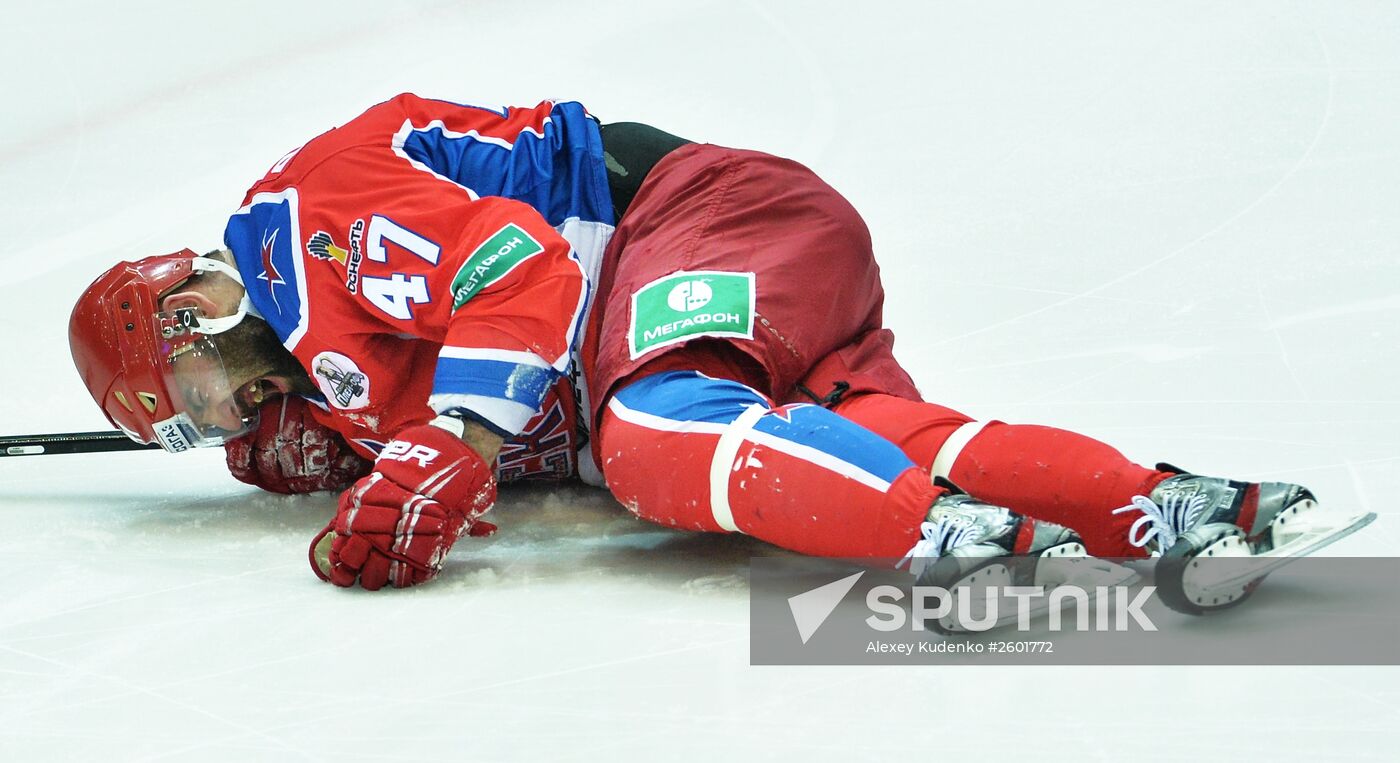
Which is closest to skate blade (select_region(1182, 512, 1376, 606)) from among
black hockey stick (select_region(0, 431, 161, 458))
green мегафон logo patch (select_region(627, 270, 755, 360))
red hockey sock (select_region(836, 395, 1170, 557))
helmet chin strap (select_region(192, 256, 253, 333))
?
red hockey sock (select_region(836, 395, 1170, 557))

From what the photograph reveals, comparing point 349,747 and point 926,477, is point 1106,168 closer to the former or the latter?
point 926,477

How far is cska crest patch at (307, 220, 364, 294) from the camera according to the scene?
2172 millimetres

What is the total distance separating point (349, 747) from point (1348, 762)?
35.6 inches

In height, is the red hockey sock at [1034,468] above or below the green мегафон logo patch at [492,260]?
below

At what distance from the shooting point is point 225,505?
2637 millimetres

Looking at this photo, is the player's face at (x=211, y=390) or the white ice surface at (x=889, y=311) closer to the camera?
the white ice surface at (x=889, y=311)

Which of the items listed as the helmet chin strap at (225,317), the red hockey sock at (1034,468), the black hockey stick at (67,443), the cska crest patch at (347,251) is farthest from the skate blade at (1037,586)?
the black hockey stick at (67,443)

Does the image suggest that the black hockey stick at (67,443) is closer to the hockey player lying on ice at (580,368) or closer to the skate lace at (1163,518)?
the hockey player lying on ice at (580,368)

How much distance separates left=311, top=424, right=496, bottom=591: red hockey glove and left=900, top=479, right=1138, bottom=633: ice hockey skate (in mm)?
627

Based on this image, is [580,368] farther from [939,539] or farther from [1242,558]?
[1242,558]

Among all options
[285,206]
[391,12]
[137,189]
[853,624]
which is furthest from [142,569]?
[391,12]

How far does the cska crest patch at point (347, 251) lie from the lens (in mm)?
2172

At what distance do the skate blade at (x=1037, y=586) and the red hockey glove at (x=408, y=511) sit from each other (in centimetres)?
68

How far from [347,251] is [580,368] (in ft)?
1.27
